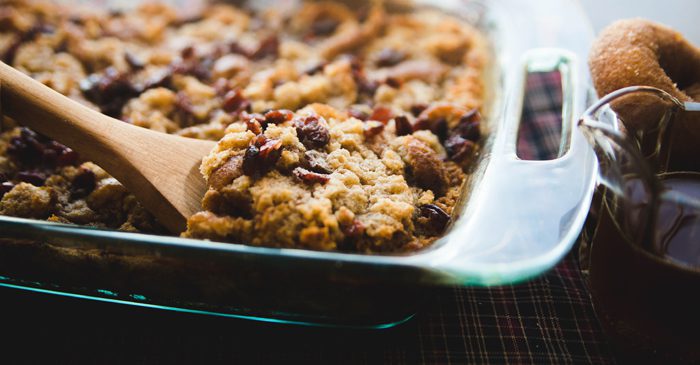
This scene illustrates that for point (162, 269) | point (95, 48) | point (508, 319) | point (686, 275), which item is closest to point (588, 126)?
point (686, 275)

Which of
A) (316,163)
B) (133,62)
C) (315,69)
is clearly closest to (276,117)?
(316,163)

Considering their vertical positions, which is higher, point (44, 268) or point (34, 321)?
point (44, 268)

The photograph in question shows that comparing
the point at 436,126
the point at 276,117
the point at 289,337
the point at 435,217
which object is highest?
the point at 276,117

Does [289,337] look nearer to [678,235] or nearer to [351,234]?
[351,234]

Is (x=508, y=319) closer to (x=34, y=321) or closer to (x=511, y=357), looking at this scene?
(x=511, y=357)

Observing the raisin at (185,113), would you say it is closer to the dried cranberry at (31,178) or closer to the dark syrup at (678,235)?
the dried cranberry at (31,178)
